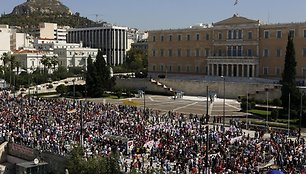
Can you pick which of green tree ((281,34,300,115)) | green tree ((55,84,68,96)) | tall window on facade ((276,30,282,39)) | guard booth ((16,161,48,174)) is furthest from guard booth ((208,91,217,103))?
guard booth ((16,161,48,174))

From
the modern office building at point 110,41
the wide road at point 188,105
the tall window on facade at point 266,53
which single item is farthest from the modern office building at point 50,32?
the tall window on facade at point 266,53

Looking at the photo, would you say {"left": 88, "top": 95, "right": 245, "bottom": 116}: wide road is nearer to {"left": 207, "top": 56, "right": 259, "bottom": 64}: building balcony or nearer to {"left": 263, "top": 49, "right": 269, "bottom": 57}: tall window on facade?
{"left": 207, "top": 56, "right": 259, "bottom": 64}: building balcony

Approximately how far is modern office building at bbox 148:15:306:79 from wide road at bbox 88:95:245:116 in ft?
37.8

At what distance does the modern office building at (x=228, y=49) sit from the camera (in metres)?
66.6

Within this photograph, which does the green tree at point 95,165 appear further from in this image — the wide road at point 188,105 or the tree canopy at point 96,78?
the tree canopy at point 96,78

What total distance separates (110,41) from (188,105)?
109 metres

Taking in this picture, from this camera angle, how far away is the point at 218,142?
96.4 feet

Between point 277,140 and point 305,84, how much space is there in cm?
3347

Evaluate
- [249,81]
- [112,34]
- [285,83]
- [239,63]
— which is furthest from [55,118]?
[112,34]

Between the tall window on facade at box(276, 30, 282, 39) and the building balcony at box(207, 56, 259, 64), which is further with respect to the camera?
the building balcony at box(207, 56, 259, 64)

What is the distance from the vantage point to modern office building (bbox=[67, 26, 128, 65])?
160750 millimetres

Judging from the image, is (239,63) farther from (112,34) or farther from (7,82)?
(112,34)

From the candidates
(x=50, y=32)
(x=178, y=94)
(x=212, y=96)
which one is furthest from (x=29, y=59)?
(x=50, y=32)

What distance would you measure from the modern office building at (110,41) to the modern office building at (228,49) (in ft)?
246
